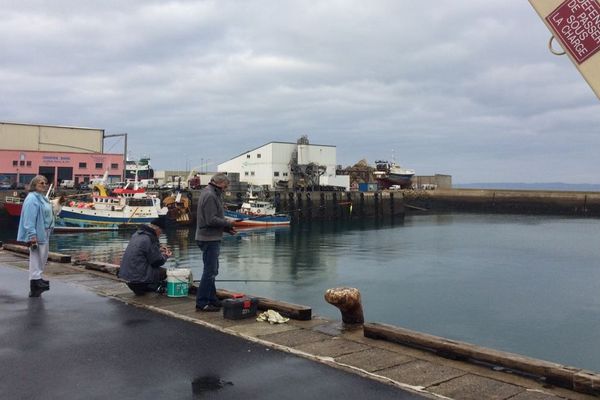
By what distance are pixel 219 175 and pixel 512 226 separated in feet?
182

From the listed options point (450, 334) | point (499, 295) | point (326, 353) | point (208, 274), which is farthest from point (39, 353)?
point (499, 295)

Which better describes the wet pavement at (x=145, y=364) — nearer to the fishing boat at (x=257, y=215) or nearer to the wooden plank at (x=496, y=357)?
the wooden plank at (x=496, y=357)

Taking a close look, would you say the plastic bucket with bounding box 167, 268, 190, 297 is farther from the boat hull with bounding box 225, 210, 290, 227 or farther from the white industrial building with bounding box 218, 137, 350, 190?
the white industrial building with bounding box 218, 137, 350, 190

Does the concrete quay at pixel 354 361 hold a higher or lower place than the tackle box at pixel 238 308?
lower

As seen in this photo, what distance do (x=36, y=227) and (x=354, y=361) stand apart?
5506 mm

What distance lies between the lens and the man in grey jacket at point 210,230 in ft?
23.3

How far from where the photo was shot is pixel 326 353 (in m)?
5.43

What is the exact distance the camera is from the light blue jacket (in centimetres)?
771

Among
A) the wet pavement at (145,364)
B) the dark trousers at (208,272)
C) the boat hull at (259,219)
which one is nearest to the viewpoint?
the wet pavement at (145,364)

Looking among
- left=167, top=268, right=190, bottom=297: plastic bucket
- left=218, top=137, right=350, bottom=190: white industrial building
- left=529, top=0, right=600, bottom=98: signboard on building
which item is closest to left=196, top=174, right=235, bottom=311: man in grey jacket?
left=167, top=268, right=190, bottom=297: plastic bucket

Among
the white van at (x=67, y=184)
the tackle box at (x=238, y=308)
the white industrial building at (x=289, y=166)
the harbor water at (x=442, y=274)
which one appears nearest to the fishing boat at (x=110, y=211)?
the harbor water at (x=442, y=274)

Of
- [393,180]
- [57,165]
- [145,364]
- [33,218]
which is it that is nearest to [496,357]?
[145,364]

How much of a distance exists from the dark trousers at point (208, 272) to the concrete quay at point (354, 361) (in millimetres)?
247

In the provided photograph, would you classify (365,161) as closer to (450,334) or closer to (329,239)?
(329,239)
